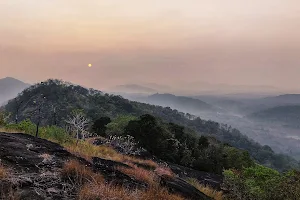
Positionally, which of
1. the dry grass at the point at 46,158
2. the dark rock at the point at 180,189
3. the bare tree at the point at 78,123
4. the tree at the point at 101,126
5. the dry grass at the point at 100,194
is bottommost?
the tree at the point at 101,126

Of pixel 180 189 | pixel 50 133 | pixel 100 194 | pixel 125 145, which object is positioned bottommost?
pixel 125 145

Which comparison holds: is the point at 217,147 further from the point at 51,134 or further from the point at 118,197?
the point at 118,197

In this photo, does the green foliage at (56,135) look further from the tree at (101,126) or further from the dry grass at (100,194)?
the tree at (101,126)

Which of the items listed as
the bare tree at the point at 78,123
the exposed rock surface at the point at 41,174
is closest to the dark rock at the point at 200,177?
the bare tree at the point at 78,123

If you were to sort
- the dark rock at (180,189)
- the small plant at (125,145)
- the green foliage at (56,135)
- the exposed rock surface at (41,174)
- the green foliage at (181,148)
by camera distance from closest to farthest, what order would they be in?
the exposed rock surface at (41,174) < the dark rock at (180,189) < the green foliage at (56,135) < the small plant at (125,145) < the green foliage at (181,148)

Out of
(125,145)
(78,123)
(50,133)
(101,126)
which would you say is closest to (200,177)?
(125,145)

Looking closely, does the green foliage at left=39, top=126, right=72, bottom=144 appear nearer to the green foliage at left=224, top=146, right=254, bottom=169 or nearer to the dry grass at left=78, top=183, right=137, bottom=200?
the dry grass at left=78, top=183, right=137, bottom=200

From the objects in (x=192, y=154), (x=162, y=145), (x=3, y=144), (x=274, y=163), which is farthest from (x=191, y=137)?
(x=274, y=163)

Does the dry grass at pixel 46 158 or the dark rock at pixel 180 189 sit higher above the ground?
the dry grass at pixel 46 158

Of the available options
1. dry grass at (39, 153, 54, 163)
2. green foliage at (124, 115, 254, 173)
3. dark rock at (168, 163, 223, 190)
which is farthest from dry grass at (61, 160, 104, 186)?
green foliage at (124, 115, 254, 173)

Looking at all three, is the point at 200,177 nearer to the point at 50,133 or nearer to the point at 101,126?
the point at 50,133

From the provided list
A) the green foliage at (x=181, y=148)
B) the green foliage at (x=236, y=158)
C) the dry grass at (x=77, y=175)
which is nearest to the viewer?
the dry grass at (x=77, y=175)

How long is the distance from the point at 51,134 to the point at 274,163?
7121 inches

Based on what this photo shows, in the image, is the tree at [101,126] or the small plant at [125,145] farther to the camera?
the tree at [101,126]
